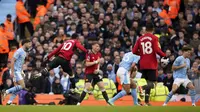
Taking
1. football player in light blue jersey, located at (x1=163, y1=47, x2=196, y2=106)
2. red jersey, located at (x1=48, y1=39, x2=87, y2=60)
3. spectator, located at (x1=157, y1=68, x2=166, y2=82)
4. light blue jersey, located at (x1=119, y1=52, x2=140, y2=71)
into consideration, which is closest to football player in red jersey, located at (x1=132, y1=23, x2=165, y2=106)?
light blue jersey, located at (x1=119, y1=52, x2=140, y2=71)

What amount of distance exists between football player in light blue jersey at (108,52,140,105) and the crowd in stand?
356cm

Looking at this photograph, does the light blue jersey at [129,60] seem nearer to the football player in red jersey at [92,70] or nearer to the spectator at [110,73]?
the football player in red jersey at [92,70]

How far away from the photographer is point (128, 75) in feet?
69.1

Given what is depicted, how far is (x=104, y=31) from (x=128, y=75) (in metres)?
6.27

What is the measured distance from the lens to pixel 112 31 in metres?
27.2

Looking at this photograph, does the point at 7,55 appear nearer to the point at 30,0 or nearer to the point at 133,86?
the point at 30,0

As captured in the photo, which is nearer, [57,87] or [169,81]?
[57,87]

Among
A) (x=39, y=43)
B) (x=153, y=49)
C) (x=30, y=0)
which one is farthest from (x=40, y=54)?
(x=153, y=49)

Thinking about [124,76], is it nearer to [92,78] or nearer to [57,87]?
[92,78]

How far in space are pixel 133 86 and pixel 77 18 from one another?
6978mm

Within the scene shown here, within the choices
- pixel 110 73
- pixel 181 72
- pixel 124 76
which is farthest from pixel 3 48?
pixel 181 72

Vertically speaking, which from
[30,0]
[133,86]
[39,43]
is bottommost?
[133,86]

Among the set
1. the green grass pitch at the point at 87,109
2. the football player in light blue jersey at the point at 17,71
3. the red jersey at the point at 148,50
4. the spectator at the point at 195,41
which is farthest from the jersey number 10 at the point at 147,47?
the spectator at the point at 195,41

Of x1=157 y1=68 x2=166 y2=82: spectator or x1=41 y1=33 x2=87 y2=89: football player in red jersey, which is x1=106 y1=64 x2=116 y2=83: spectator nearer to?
x1=157 y1=68 x2=166 y2=82: spectator
